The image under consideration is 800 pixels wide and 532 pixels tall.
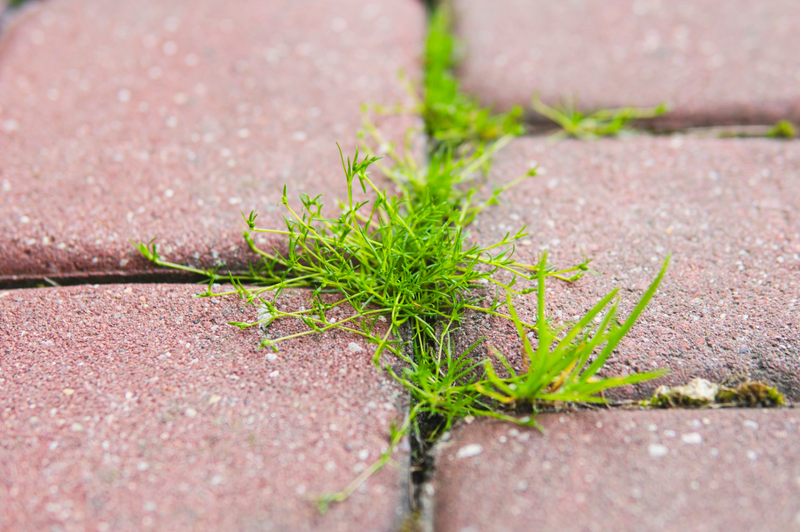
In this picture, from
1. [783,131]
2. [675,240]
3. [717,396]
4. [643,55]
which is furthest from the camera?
[643,55]

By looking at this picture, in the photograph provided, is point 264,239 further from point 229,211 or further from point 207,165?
point 207,165

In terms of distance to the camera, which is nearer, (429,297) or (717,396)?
(717,396)

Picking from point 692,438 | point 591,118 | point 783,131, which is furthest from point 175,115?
point 783,131

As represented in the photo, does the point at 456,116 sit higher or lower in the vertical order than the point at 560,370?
higher

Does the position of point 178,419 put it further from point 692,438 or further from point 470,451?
point 692,438

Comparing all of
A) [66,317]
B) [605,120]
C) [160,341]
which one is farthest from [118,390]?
[605,120]

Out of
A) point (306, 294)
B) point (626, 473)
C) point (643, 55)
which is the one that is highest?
point (643, 55)

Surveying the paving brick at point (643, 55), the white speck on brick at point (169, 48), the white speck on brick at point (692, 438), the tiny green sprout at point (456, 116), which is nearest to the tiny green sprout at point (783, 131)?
the paving brick at point (643, 55)
